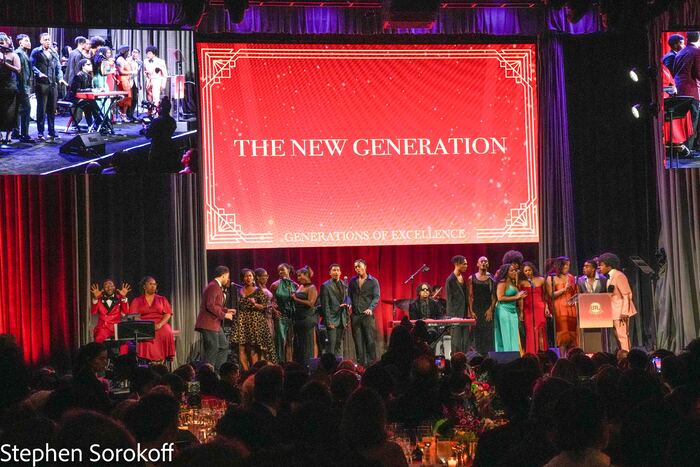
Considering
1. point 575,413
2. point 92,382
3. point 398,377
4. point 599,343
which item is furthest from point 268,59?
point 575,413

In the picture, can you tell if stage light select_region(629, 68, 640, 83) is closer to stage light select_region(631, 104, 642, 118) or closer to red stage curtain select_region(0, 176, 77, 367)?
stage light select_region(631, 104, 642, 118)

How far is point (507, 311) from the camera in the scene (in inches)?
457

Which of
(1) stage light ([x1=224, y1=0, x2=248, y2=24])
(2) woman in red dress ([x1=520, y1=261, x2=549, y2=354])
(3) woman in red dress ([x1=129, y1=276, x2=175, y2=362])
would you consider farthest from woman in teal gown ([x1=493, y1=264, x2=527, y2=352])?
(1) stage light ([x1=224, y1=0, x2=248, y2=24])

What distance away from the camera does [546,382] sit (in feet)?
12.4

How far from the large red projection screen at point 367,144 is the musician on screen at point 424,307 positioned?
916mm

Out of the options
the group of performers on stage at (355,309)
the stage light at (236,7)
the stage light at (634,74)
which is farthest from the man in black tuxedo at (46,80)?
the stage light at (634,74)

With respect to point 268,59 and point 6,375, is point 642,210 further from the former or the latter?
point 6,375

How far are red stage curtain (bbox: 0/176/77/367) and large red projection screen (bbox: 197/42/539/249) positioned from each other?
1.99m

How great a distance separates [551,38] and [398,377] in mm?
8507

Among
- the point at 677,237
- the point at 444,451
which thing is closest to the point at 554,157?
the point at 677,237

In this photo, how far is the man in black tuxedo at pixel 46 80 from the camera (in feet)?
40.0

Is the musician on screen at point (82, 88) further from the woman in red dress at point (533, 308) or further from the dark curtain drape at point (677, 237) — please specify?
the dark curtain drape at point (677, 237)

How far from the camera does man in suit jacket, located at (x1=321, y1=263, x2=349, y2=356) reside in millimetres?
11812

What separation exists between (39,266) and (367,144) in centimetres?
459
